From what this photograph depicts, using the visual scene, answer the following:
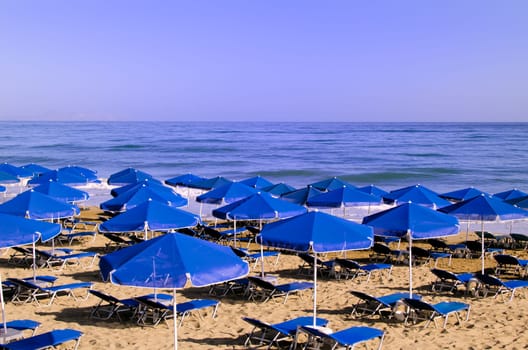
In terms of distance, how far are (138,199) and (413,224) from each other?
6512 mm

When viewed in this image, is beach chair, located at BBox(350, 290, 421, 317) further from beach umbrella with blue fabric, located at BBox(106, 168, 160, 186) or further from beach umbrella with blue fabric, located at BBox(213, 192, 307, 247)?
beach umbrella with blue fabric, located at BBox(106, 168, 160, 186)

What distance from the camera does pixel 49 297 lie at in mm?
9406

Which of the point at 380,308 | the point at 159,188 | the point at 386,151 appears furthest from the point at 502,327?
the point at 386,151

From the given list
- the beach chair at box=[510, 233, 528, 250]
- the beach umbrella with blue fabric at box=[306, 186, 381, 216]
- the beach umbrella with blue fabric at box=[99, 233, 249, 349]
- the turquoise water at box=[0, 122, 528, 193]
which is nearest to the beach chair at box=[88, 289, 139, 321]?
the beach umbrella with blue fabric at box=[99, 233, 249, 349]

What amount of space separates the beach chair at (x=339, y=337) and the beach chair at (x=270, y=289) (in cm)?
209

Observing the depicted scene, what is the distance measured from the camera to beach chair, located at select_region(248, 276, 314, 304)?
9.19 m

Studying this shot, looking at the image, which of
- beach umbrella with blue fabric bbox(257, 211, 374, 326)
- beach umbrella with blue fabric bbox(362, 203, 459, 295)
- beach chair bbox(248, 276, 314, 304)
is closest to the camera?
beach umbrella with blue fabric bbox(257, 211, 374, 326)

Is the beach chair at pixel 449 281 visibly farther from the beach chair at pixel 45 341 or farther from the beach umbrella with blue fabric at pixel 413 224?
the beach chair at pixel 45 341

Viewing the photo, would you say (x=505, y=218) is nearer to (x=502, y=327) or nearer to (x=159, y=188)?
(x=502, y=327)

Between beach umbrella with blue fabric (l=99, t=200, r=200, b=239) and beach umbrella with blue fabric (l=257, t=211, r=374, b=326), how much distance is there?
229 centimetres

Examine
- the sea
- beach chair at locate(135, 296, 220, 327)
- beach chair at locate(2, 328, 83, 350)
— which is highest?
beach chair at locate(2, 328, 83, 350)

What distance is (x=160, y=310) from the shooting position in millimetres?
8297

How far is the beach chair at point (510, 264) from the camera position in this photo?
1125cm

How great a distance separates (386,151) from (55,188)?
5255cm
